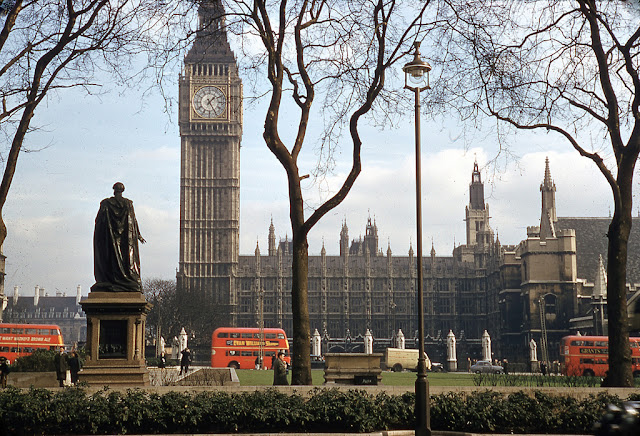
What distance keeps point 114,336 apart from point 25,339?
40.6 m

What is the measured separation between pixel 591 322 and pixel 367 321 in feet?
137

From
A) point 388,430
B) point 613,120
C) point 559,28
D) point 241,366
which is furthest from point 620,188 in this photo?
point 241,366

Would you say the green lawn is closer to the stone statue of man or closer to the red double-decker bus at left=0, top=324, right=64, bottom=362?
the stone statue of man

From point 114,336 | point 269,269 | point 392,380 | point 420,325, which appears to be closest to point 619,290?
point 420,325

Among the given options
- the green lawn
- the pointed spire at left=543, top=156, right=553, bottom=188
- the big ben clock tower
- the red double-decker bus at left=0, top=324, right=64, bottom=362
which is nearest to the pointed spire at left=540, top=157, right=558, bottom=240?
the pointed spire at left=543, top=156, right=553, bottom=188

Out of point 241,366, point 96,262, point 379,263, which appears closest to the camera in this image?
point 96,262

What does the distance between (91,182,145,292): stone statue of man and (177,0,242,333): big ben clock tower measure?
90.8 m

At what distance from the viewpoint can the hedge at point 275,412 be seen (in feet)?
42.5

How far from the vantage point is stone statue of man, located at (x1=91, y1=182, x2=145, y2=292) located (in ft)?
55.4

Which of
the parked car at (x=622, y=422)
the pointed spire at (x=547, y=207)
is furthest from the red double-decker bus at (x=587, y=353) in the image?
the parked car at (x=622, y=422)

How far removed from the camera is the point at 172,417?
1320 centimetres

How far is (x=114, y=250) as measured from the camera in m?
16.9

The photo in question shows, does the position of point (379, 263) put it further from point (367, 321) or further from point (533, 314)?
point (533, 314)

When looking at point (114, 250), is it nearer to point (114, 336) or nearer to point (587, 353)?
point (114, 336)
